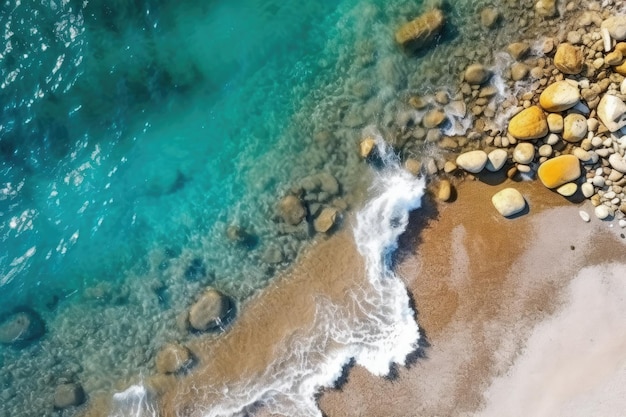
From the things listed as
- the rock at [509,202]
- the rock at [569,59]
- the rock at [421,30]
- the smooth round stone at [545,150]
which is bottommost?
the rock at [509,202]

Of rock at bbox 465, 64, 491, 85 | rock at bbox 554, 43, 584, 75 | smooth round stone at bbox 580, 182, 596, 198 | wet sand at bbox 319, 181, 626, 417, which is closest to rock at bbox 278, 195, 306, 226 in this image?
wet sand at bbox 319, 181, 626, 417

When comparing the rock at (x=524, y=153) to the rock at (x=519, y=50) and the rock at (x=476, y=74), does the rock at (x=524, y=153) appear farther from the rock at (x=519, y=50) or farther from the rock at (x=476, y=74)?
the rock at (x=519, y=50)

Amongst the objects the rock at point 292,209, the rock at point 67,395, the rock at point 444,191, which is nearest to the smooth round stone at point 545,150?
the rock at point 444,191

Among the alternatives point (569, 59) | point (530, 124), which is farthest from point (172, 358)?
point (569, 59)

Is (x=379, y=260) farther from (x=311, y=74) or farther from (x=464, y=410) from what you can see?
(x=311, y=74)

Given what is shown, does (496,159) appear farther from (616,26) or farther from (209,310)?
(209,310)
